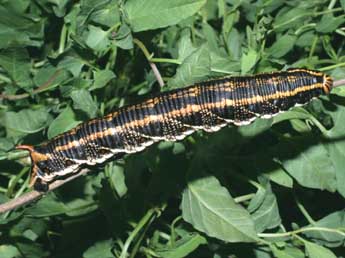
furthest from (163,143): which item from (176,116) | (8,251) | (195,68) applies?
(8,251)

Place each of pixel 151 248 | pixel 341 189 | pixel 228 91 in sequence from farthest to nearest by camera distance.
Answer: pixel 151 248
pixel 341 189
pixel 228 91

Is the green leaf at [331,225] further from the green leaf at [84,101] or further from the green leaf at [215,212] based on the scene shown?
the green leaf at [84,101]

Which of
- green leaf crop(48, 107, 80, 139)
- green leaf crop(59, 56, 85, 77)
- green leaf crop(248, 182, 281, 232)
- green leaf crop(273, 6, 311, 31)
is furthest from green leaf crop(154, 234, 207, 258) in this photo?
green leaf crop(273, 6, 311, 31)

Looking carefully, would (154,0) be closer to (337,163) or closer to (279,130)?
(279,130)

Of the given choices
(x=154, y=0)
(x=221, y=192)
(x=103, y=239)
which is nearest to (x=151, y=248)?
(x=103, y=239)

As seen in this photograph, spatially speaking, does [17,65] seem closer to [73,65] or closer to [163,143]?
[73,65]

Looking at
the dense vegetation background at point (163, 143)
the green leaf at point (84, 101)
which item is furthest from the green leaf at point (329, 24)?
the green leaf at point (84, 101)
